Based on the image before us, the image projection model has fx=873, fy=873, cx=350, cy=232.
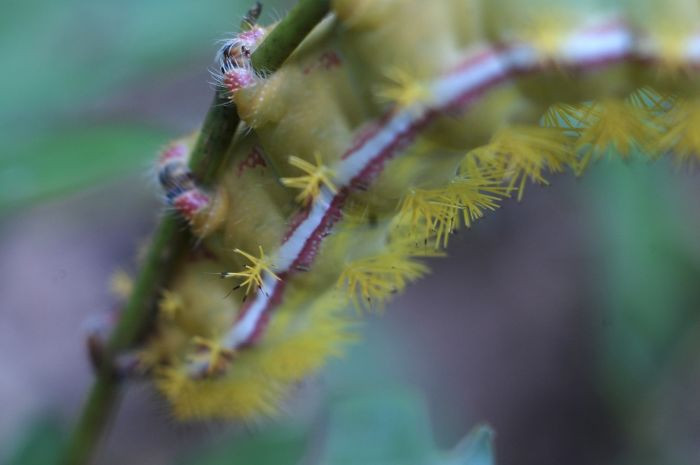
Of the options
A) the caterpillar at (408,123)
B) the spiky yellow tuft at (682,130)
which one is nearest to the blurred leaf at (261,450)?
the caterpillar at (408,123)

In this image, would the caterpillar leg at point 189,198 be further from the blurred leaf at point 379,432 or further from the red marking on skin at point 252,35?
the blurred leaf at point 379,432

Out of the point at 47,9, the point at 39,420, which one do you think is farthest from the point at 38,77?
the point at 39,420

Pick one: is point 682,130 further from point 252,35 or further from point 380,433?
point 380,433

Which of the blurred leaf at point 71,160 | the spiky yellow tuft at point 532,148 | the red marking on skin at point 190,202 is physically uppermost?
the blurred leaf at point 71,160

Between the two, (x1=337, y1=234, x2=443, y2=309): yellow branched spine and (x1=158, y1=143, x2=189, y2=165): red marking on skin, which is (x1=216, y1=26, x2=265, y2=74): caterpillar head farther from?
(x1=337, y1=234, x2=443, y2=309): yellow branched spine

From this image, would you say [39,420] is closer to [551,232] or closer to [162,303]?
[162,303]

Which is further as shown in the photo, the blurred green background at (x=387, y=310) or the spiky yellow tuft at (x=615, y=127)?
the blurred green background at (x=387, y=310)

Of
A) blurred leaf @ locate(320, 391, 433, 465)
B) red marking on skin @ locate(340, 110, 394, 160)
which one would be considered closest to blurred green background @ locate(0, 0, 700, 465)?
blurred leaf @ locate(320, 391, 433, 465)
